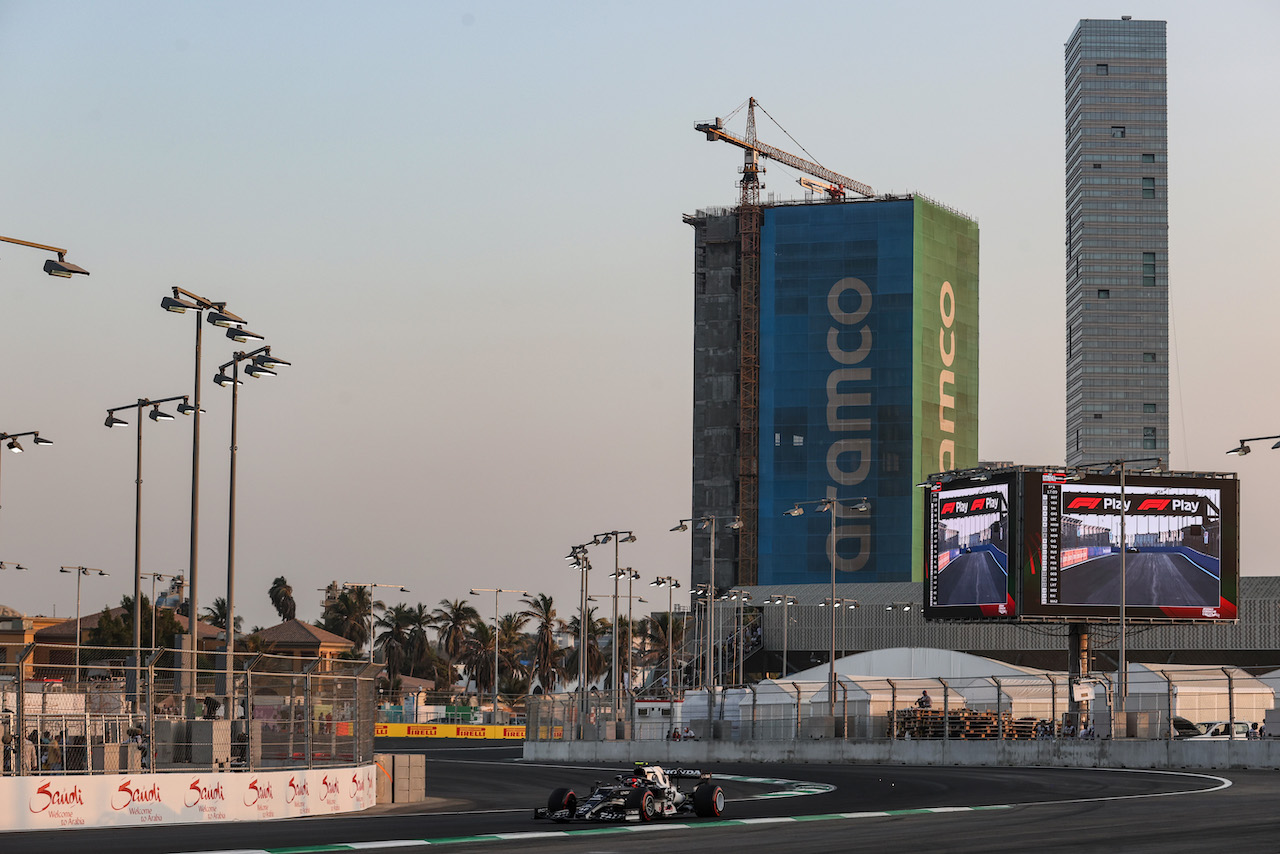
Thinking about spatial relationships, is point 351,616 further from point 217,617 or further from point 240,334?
point 240,334

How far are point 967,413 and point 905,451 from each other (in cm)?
1178

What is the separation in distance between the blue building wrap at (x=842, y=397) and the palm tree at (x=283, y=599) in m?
61.2

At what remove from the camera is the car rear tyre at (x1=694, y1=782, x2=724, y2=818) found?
27562mm

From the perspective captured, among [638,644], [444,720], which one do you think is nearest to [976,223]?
[638,644]

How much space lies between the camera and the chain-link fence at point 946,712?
163ft

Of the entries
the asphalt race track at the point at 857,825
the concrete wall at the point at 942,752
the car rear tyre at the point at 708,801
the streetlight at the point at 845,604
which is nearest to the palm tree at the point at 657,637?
the streetlight at the point at 845,604

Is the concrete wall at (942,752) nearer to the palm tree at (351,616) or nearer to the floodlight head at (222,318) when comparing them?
the floodlight head at (222,318)

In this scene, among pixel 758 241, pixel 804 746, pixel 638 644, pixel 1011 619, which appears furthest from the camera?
pixel 638 644

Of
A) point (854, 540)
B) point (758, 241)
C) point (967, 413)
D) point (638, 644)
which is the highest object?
point (758, 241)

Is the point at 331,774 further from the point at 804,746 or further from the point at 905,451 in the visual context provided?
the point at 905,451

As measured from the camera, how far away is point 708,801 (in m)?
27.6

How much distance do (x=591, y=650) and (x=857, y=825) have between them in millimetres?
141913

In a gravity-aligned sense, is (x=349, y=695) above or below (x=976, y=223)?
below

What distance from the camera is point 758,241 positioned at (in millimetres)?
164250
